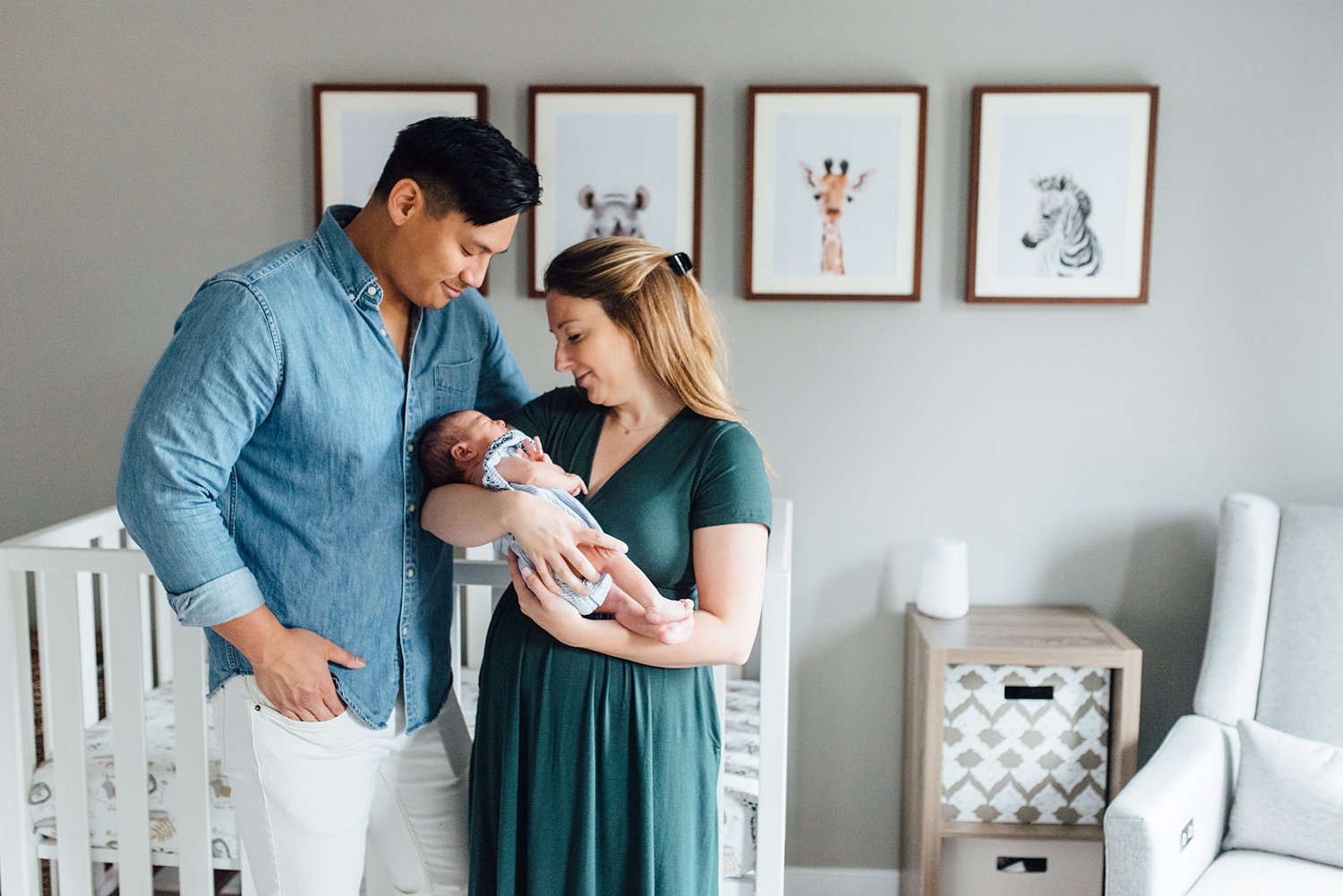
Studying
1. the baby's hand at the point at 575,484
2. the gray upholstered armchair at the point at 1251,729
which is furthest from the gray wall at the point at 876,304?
the baby's hand at the point at 575,484

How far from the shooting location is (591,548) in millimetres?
1220

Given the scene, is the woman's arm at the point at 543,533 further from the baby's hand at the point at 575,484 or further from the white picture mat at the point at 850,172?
the white picture mat at the point at 850,172

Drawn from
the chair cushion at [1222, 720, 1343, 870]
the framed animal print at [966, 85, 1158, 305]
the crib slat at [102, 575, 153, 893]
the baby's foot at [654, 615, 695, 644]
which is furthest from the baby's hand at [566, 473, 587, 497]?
the chair cushion at [1222, 720, 1343, 870]

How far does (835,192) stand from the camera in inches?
87.7

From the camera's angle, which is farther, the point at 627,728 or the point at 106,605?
the point at 106,605

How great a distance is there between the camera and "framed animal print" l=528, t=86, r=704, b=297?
2.22 metres

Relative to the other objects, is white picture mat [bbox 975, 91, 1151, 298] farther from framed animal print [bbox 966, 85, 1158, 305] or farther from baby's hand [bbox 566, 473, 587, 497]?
baby's hand [bbox 566, 473, 587, 497]

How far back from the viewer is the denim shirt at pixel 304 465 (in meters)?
1.15

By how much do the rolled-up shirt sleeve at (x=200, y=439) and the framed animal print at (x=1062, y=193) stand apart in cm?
159

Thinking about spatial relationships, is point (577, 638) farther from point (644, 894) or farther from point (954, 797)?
point (954, 797)

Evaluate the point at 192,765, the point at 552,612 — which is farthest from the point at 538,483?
the point at 192,765

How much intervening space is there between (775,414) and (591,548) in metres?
1.18

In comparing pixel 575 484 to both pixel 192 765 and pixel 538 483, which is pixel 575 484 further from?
pixel 192 765

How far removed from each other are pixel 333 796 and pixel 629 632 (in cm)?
47
